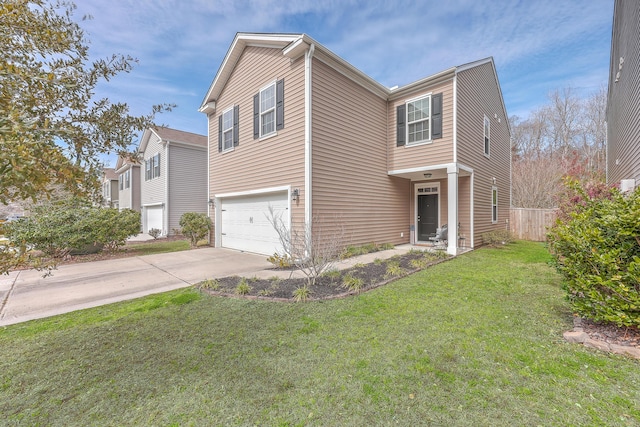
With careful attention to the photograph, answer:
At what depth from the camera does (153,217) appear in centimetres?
1783

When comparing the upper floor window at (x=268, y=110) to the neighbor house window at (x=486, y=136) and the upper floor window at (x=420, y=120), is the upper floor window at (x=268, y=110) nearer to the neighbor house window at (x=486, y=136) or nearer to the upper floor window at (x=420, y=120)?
the upper floor window at (x=420, y=120)

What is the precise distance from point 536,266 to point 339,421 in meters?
7.43

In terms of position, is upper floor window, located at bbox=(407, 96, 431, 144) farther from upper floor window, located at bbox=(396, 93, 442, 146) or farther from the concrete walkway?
the concrete walkway

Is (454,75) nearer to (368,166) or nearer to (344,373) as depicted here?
(368,166)

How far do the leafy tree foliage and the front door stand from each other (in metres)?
10.3

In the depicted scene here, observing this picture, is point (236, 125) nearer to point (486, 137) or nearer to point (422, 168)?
point (422, 168)

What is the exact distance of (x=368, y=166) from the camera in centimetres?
945

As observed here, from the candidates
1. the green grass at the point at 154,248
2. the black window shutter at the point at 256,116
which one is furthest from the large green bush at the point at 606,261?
the green grass at the point at 154,248

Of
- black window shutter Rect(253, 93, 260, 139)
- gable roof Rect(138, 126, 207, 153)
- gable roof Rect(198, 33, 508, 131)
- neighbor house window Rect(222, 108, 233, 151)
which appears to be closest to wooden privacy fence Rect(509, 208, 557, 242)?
gable roof Rect(198, 33, 508, 131)

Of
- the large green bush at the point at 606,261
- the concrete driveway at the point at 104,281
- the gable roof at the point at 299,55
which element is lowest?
the concrete driveway at the point at 104,281

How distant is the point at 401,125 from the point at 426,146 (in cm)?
135

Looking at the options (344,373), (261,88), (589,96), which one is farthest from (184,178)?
(589,96)

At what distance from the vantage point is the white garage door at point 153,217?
55.5ft

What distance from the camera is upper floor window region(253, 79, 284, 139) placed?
8.41m
